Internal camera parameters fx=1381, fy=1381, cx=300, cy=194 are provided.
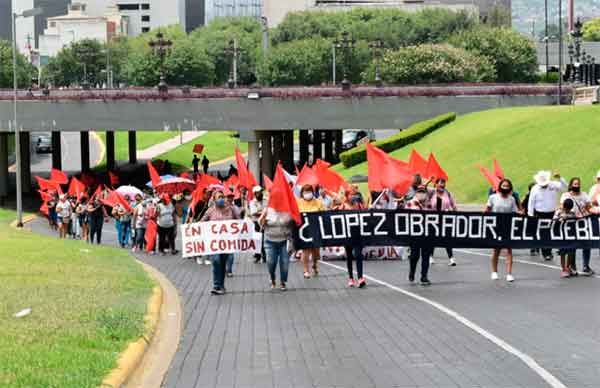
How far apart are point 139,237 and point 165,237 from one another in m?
2.10

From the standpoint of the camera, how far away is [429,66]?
10431 cm

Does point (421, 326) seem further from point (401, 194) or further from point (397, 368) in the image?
point (401, 194)

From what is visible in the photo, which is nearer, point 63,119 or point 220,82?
point 63,119

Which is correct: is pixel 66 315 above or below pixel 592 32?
below

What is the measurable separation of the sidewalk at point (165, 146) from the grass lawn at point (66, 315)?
8128 cm

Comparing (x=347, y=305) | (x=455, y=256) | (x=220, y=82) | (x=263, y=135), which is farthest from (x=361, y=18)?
(x=347, y=305)

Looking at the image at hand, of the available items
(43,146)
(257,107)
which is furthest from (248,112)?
(43,146)

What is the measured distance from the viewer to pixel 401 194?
27.8 meters

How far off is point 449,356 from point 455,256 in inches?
587

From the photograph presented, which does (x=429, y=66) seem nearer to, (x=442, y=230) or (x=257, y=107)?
(x=257, y=107)

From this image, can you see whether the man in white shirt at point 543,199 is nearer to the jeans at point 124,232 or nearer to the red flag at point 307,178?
the red flag at point 307,178

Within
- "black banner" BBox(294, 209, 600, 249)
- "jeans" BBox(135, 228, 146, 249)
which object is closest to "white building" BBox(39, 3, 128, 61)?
"jeans" BBox(135, 228, 146, 249)

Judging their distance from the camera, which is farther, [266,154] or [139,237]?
[266,154]

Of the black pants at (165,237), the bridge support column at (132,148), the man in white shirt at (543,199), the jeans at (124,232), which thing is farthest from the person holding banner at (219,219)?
the bridge support column at (132,148)
